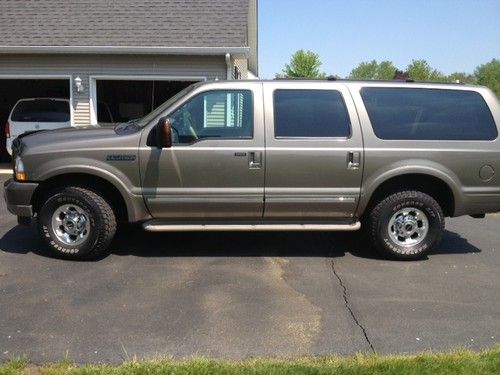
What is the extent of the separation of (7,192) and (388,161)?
4.03 m

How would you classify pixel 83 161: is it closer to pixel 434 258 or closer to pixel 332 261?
pixel 332 261

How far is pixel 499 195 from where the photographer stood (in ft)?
19.5

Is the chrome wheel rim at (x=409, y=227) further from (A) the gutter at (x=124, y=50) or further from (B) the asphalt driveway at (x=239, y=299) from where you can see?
(A) the gutter at (x=124, y=50)

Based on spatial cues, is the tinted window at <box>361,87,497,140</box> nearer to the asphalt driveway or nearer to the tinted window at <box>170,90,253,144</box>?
the tinted window at <box>170,90,253,144</box>

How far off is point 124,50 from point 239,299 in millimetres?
8953

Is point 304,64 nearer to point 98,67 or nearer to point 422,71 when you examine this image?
point 422,71

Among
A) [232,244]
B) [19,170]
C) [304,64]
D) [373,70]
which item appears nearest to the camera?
[19,170]

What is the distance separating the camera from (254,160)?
18.7 ft

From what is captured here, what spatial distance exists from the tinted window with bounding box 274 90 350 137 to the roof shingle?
6.75 m

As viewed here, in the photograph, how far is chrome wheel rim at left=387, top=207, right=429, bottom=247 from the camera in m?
6.02

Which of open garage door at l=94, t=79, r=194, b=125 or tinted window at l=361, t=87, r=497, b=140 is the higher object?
open garage door at l=94, t=79, r=194, b=125

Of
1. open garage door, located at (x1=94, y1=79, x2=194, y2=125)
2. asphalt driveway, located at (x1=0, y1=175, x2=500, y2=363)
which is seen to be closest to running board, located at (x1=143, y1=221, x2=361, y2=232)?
asphalt driveway, located at (x1=0, y1=175, x2=500, y2=363)

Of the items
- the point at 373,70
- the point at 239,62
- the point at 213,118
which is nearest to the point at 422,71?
the point at 373,70

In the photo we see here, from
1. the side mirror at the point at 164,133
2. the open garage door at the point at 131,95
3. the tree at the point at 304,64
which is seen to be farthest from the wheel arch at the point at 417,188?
the tree at the point at 304,64
